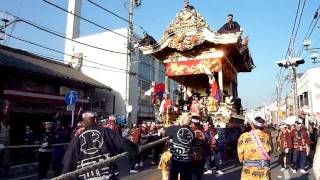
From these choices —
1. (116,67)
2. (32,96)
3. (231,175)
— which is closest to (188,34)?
(231,175)

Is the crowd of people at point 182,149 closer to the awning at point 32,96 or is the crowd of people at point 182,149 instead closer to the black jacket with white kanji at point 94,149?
the black jacket with white kanji at point 94,149

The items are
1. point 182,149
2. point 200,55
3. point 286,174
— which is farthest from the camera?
point 200,55

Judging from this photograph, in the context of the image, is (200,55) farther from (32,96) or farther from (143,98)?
(143,98)

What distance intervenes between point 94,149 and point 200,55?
10169 mm

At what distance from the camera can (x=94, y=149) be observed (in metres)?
4.25

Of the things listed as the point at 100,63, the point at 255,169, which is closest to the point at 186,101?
the point at 255,169

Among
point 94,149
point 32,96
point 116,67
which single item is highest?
point 116,67

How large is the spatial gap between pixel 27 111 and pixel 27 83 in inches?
58.0

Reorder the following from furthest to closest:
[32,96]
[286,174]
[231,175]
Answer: [32,96]
[286,174]
[231,175]

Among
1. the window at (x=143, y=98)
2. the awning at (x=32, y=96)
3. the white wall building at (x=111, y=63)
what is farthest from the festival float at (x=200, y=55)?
the window at (x=143, y=98)

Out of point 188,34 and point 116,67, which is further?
point 116,67

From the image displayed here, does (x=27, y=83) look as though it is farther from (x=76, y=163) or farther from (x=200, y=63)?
(x=76, y=163)

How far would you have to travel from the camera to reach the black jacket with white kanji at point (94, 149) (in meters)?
4.23

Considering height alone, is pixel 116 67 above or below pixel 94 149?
above
